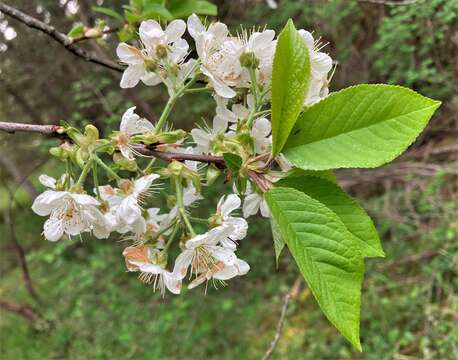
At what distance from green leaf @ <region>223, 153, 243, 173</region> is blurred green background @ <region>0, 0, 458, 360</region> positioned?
167 centimetres

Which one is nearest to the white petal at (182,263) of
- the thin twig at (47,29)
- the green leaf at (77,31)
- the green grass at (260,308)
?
the thin twig at (47,29)

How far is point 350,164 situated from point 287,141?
0.30 feet

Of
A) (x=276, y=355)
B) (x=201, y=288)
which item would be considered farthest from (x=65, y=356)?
(x=276, y=355)

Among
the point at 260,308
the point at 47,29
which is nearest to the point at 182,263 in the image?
the point at 47,29

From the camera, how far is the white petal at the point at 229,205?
781 mm

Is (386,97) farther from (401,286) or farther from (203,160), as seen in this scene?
(401,286)

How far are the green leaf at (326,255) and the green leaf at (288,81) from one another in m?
0.09

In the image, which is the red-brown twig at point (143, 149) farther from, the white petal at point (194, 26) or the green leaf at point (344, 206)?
the white petal at point (194, 26)

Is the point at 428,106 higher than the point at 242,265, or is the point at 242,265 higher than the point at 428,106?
the point at 428,106

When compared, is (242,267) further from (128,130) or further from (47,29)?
(47,29)

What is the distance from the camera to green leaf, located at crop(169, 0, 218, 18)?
4.15 feet

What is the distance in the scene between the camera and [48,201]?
0.72 meters

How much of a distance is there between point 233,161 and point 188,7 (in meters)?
0.78

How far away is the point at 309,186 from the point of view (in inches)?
25.5
